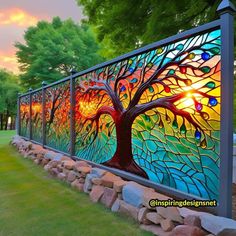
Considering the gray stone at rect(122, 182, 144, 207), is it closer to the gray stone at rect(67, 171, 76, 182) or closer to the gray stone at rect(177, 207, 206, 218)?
the gray stone at rect(177, 207, 206, 218)

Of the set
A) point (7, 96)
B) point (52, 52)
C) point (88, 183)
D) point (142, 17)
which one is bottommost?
point (88, 183)

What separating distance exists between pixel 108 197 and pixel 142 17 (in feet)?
10.2

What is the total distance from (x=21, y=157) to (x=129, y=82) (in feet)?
15.8

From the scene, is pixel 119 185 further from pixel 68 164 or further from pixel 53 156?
pixel 53 156

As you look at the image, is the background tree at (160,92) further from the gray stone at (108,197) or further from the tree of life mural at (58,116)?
the tree of life mural at (58,116)

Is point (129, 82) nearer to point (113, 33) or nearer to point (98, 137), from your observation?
point (98, 137)

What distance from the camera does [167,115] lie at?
2838 mm

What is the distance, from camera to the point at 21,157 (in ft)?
23.7

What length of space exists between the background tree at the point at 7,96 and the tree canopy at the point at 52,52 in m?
5.92

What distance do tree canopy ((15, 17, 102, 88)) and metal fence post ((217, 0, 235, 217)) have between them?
17.5m

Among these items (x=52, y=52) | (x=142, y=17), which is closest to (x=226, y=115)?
(x=142, y=17)

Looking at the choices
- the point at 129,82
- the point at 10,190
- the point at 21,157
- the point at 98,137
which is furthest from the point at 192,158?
the point at 21,157

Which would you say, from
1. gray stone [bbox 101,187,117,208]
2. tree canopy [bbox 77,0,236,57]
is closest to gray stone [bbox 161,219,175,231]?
gray stone [bbox 101,187,117,208]

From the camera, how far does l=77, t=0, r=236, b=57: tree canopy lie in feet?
13.8
